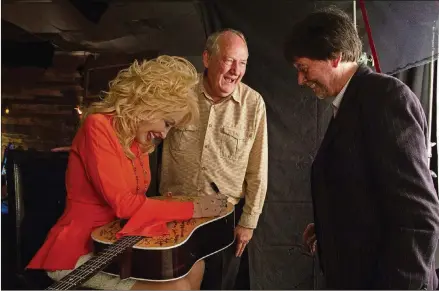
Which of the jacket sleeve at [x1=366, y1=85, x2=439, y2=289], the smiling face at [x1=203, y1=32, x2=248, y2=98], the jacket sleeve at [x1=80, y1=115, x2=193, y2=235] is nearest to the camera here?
the jacket sleeve at [x1=366, y1=85, x2=439, y2=289]

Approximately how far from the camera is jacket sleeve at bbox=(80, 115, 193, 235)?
0.80m

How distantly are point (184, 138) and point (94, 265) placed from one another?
0.34 metres

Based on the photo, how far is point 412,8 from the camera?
0.97m

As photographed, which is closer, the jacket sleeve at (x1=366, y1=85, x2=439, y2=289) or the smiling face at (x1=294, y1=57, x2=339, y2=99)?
the jacket sleeve at (x1=366, y1=85, x2=439, y2=289)

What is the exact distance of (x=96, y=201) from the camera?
2.80 feet

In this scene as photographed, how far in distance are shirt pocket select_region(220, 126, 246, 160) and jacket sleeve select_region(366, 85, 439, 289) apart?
1.07 ft

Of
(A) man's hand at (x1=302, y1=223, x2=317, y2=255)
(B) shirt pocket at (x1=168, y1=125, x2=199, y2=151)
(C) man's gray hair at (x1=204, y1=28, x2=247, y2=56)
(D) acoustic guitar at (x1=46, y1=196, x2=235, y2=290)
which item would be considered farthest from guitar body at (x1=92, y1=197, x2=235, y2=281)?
(C) man's gray hair at (x1=204, y1=28, x2=247, y2=56)

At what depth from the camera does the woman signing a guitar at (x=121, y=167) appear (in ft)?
2.67

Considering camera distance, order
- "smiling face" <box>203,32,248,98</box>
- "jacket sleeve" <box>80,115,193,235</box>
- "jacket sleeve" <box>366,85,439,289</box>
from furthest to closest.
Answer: "smiling face" <box>203,32,248,98</box> < "jacket sleeve" <box>80,115,193,235</box> < "jacket sleeve" <box>366,85,439,289</box>

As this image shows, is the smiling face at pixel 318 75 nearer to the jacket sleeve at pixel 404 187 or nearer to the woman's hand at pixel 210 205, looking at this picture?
the jacket sleeve at pixel 404 187

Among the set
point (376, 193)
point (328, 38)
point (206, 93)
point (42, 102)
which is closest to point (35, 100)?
point (42, 102)

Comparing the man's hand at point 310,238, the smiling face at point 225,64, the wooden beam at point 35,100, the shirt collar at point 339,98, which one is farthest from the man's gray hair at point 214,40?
the man's hand at point 310,238

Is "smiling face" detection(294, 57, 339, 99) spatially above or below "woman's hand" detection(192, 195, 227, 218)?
above

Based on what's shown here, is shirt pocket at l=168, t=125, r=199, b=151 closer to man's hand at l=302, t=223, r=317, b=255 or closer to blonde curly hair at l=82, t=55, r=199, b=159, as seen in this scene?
blonde curly hair at l=82, t=55, r=199, b=159
